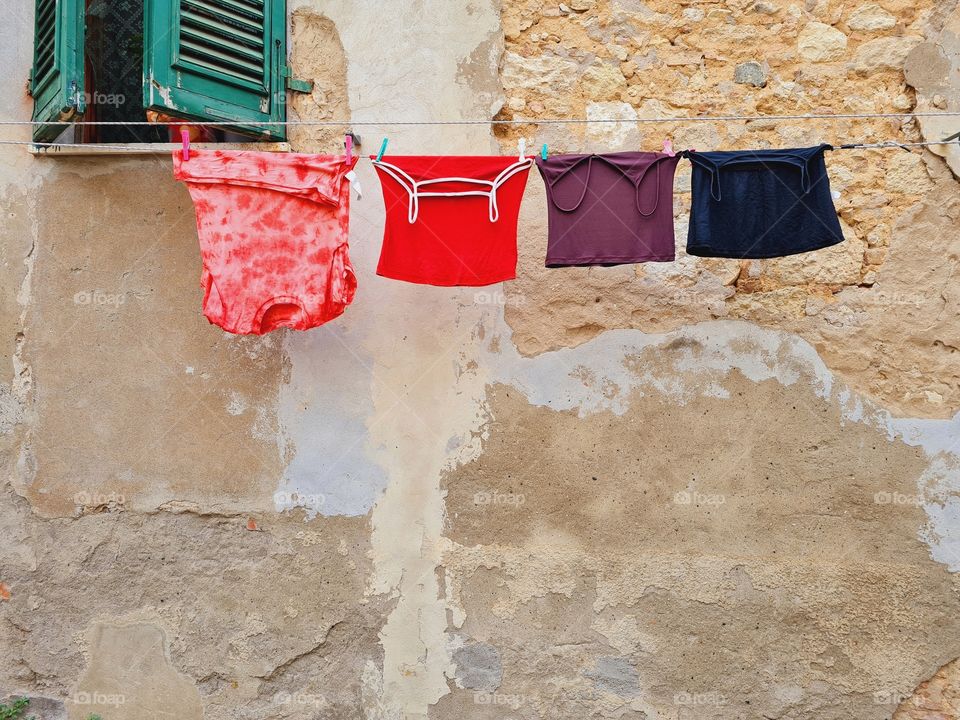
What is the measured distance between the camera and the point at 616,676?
11.9 ft

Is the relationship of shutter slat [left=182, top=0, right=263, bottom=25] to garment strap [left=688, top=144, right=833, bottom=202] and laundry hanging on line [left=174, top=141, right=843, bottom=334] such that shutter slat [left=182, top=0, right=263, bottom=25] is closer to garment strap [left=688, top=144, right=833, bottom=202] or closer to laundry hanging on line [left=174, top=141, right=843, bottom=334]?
laundry hanging on line [left=174, top=141, right=843, bottom=334]

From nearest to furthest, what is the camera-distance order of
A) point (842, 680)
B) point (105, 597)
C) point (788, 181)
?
point (788, 181)
point (842, 680)
point (105, 597)

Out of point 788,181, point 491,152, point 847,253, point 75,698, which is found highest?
point 491,152

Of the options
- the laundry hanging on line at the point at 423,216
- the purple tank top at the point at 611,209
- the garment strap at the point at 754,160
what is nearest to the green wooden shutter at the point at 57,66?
the laundry hanging on line at the point at 423,216

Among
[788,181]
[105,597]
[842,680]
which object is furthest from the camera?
[105,597]

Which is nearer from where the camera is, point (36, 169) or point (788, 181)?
point (788, 181)

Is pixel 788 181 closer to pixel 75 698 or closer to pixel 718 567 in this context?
pixel 718 567

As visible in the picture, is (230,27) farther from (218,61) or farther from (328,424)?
(328,424)

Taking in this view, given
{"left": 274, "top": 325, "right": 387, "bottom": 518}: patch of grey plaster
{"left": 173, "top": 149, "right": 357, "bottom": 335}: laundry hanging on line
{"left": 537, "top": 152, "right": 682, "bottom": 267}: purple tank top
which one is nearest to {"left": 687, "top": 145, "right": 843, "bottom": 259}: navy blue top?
{"left": 537, "top": 152, "right": 682, "bottom": 267}: purple tank top

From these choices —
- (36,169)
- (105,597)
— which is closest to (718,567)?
(105,597)

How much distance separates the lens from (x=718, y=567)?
12.0 feet

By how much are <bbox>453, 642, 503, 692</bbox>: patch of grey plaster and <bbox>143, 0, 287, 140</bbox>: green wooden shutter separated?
2.71 m

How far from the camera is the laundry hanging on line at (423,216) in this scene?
3.36 m

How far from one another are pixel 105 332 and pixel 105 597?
1.31 meters
